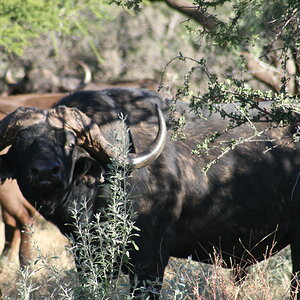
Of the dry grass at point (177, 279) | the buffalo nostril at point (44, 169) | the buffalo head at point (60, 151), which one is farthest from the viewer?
the buffalo head at point (60, 151)

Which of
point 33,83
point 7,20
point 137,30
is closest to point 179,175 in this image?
point 7,20

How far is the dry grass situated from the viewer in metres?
3.98

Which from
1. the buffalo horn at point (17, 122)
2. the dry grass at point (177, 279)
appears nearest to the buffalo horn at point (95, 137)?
the buffalo horn at point (17, 122)

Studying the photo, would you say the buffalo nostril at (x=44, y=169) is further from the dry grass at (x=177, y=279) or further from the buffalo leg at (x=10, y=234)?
the buffalo leg at (x=10, y=234)

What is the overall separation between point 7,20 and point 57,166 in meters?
5.90

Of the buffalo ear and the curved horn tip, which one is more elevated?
the curved horn tip

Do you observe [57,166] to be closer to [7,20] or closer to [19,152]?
[19,152]

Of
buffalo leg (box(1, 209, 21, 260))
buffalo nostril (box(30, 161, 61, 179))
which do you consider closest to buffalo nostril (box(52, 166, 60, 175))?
buffalo nostril (box(30, 161, 61, 179))

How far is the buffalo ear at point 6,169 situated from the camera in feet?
16.6

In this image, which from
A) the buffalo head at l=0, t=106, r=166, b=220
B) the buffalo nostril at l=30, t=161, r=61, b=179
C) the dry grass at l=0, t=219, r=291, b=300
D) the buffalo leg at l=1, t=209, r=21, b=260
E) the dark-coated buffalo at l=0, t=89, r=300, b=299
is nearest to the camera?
the dry grass at l=0, t=219, r=291, b=300

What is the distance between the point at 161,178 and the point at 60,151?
811mm

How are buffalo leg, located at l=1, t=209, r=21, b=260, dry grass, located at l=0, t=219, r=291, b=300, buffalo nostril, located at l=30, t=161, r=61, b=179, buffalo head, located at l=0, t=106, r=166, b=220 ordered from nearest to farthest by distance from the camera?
dry grass, located at l=0, t=219, r=291, b=300, buffalo nostril, located at l=30, t=161, r=61, b=179, buffalo head, located at l=0, t=106, r=166, b=220, buffalo leg, located at l=1, t=209, r=21, b=260

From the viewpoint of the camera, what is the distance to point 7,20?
10.0 metres

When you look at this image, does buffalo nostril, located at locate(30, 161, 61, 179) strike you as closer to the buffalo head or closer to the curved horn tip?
the buffalo head
